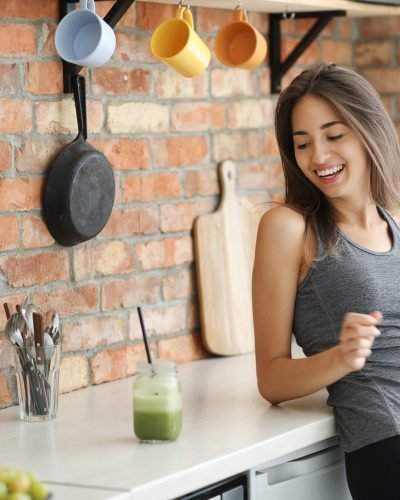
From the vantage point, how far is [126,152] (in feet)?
8.62

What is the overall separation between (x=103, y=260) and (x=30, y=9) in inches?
23.6

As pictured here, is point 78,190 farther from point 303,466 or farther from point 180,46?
point 303,466

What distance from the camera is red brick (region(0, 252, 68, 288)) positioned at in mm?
2316

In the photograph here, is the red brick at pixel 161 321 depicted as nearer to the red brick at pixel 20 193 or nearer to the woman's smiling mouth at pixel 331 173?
the red brick at pixel 20 193

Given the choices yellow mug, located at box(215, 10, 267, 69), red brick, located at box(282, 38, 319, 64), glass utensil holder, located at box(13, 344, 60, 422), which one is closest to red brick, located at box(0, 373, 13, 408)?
glass utensil holder, located at box(13, 344, 60, 422)

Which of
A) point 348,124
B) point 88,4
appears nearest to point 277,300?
point 348,124

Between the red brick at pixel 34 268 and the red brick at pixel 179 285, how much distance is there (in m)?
0.39

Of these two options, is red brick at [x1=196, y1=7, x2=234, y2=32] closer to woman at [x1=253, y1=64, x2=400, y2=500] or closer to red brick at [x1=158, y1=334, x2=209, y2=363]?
woman at [x1=253, y1=64, x2=400, y2=500]

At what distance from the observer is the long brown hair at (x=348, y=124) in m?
2.29

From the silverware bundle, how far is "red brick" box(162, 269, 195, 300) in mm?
602

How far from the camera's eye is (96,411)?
2.28 m

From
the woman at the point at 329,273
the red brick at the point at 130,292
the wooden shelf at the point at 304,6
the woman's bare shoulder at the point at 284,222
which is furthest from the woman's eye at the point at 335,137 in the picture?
the red brick at the point at 130,292

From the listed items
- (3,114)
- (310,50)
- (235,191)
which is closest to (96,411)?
(3,114)

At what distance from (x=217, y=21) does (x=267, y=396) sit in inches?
44.0
